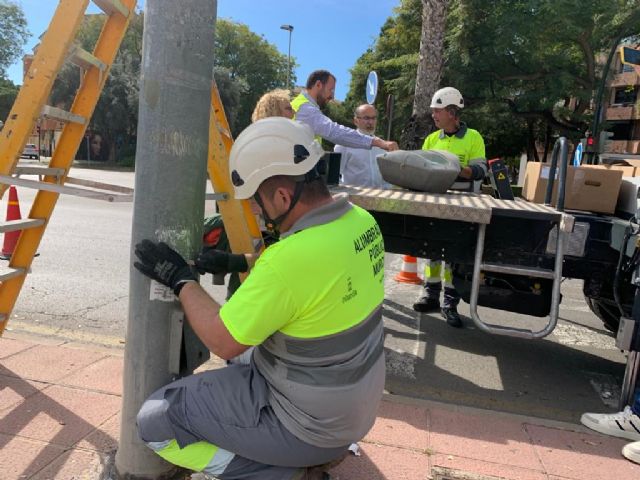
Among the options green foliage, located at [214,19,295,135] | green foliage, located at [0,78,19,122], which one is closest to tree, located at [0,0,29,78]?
green foliage, located at [0,78,19,122]

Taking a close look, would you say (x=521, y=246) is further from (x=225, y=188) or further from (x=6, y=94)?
(x=6, y=94)

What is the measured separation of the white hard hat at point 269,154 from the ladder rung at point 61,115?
1.31m

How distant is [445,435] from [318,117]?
2.60 m

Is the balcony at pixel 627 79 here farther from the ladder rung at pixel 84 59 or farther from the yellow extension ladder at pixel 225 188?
the ladder rung at pixel 84 59

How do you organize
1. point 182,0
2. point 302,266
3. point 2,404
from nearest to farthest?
1. point 302,266
2. point 182,0
3. point 2,404

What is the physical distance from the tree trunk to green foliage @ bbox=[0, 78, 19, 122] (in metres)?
49.1

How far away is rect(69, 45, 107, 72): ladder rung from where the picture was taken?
8.73 ft

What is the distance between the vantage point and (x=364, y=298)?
76.0 inches

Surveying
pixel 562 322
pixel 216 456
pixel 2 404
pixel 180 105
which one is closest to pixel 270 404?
pixel 216 456

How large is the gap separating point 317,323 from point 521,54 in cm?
2127

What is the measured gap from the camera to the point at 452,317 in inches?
209

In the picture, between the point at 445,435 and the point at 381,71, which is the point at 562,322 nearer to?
the point at 445,435

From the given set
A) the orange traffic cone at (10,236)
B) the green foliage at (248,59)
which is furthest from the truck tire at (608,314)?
the green foliage at (248,59)

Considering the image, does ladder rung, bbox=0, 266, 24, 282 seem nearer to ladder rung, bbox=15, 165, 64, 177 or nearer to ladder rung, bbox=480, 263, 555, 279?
ladder rung, bbox=15, 165, 64, 177
